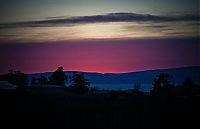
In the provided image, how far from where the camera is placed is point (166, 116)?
9734mm

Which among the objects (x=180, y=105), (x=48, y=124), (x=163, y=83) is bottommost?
(x=48, y=124)

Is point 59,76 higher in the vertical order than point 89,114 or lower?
higher

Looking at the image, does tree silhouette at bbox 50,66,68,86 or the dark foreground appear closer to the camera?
the dark foreground

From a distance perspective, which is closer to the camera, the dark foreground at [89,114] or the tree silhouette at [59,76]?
the dark foreground at [89,114]

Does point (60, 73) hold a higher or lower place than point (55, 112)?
higher

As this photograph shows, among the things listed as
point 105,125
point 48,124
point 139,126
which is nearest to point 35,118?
point 48,124

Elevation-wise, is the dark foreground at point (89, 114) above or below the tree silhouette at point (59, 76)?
below

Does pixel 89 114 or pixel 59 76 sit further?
pixel 59 76

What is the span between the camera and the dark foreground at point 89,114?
9336 millimetres

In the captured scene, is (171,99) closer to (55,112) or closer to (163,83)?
(55,112)

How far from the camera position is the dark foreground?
9.34 m

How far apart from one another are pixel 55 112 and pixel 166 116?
2.75 meters

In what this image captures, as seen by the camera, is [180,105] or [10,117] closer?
[10,117]

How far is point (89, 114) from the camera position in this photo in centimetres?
938
